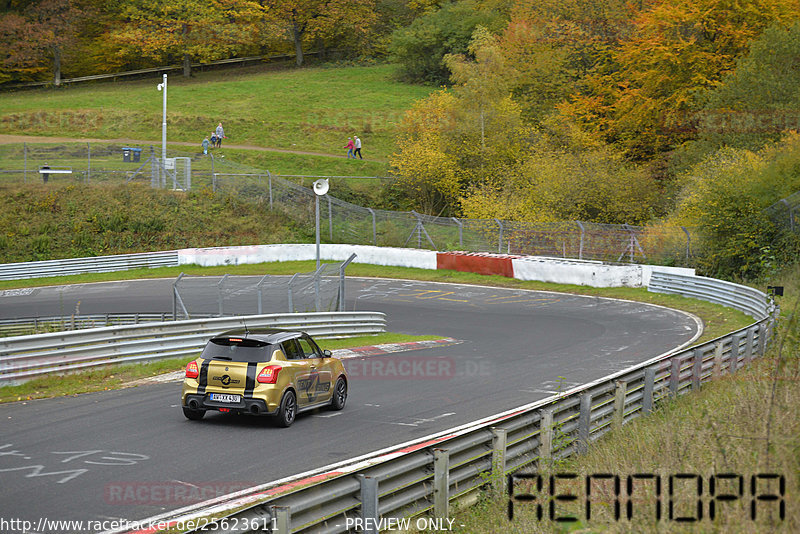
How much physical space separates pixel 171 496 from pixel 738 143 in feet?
144

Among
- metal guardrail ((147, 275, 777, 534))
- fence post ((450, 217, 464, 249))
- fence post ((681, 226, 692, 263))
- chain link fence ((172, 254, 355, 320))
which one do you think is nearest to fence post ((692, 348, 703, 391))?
metal guardrail ((147, 275, 777, 534))

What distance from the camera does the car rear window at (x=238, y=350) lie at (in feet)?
41.4

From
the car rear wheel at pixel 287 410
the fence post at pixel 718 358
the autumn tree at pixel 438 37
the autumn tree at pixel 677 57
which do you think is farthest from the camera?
the autumn tree at pixel 438 37

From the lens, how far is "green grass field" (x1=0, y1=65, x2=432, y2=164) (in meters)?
69.6

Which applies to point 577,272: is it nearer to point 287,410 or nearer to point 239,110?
point 287,410

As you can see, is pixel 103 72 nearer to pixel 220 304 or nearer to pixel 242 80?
pixel 242 80

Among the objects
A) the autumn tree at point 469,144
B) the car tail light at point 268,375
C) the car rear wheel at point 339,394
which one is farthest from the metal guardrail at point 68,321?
the autumn tree at point 469,144

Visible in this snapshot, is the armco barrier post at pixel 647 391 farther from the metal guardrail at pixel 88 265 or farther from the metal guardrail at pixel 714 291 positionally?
the metal guardrail at pixel 88 265

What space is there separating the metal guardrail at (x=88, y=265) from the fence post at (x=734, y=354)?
3266 centimetres

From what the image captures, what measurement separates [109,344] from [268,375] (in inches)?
253

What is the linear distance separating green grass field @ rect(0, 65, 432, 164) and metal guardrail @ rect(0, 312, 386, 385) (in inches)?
1881

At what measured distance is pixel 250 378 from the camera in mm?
12414

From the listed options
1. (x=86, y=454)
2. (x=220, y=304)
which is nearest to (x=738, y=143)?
(x=220, y=304)

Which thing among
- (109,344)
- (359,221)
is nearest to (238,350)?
(109,344)
